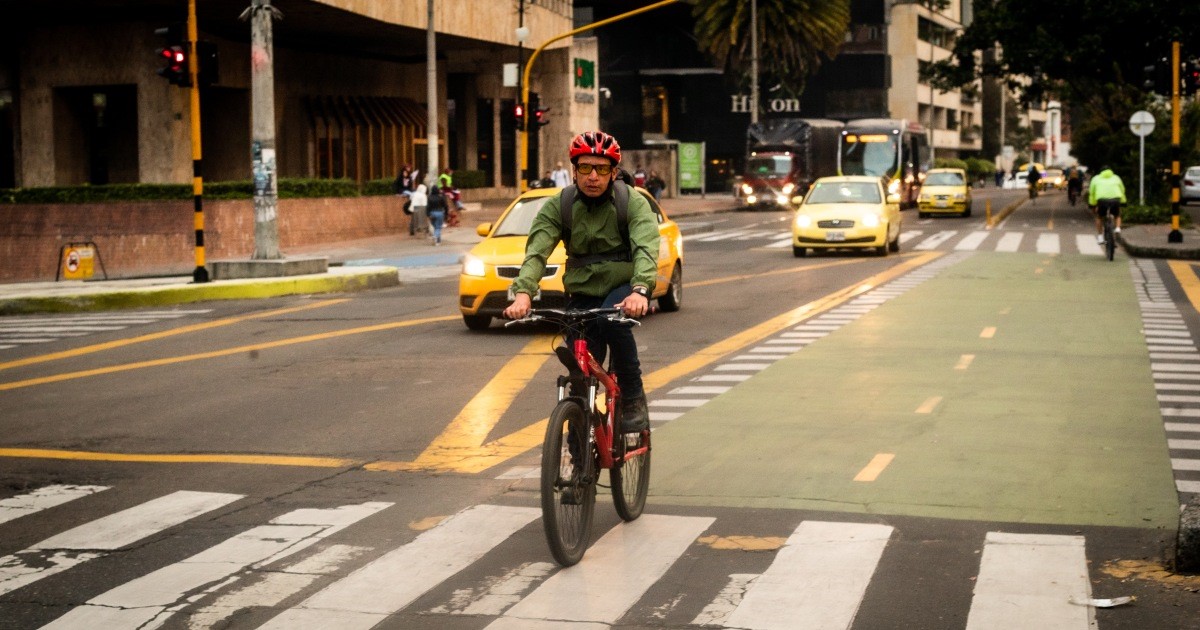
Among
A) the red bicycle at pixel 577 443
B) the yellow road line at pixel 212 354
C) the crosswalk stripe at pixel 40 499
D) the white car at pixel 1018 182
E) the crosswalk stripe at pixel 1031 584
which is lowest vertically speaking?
the crosswalk stripe at pixel 1031 584

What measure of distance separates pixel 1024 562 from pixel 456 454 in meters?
3.89

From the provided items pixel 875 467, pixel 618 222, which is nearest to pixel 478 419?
pixel 875 467

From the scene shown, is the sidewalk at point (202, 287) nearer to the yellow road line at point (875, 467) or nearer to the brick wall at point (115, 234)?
the brick wall at point (115, 234)

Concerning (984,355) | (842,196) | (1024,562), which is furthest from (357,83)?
(1024,562)

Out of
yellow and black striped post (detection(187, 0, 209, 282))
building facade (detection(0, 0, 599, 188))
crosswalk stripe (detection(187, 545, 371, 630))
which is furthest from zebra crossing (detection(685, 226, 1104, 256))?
crosswalk stripe (detection(187, 545, 371, 630))

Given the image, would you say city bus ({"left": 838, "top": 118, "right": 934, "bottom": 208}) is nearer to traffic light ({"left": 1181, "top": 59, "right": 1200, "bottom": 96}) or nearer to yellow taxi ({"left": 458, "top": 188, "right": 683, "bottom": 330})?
traffic light ({"left": 1181, "top": 59, "right": 1200, "bottom": 96})

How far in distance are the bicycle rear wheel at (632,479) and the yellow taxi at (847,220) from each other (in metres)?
22.0

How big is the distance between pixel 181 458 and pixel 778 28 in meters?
65.8

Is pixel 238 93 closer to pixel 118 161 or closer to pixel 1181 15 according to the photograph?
pixel 118 161

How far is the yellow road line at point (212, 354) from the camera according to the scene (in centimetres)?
1355

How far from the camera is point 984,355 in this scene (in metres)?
14.2

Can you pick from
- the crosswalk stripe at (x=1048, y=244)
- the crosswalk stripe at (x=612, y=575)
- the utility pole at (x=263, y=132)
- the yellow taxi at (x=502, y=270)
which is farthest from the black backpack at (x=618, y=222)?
the crosswalk stripe at (x=1048, y=244)

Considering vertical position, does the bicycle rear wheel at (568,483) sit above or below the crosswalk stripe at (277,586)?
above

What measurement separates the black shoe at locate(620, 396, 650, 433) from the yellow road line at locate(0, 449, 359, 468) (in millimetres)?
2442
